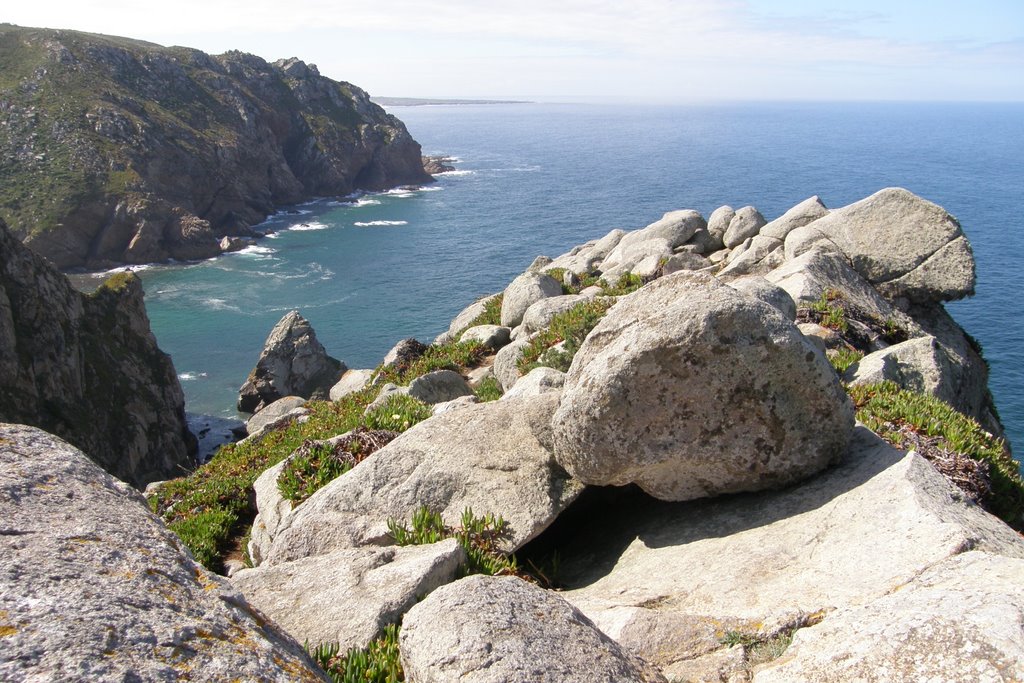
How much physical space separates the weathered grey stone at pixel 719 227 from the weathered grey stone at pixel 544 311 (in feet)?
38.0

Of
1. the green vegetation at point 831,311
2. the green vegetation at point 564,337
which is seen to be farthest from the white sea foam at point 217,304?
the green vegetation at point 831,311

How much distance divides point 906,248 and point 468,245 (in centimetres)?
8190

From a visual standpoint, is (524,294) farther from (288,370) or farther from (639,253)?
(288,370)

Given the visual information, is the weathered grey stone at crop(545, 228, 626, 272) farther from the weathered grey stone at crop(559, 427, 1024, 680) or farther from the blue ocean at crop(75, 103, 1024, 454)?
the weathered grey stone at crop(559, 427, 1024, 680)

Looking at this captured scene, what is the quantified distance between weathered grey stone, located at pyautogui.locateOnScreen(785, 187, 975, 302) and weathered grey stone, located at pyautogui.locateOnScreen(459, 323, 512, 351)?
1149cm

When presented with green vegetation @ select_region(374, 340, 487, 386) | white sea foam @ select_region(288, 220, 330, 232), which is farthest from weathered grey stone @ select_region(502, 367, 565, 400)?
white sea foam @ select_region(288, 220, 330, 232)

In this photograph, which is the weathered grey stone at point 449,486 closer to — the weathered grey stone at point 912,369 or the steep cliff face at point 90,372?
the weathered grey stone at point 912,369

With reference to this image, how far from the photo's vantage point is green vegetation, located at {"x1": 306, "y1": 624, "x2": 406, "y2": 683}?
19.8 feet

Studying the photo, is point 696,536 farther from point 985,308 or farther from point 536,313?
point 985,308

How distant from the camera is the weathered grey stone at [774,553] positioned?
667cm

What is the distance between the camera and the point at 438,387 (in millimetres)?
20812

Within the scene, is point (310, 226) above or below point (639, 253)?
below

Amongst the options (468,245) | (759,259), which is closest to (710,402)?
(759,259)

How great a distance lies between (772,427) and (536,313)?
16653 mm
